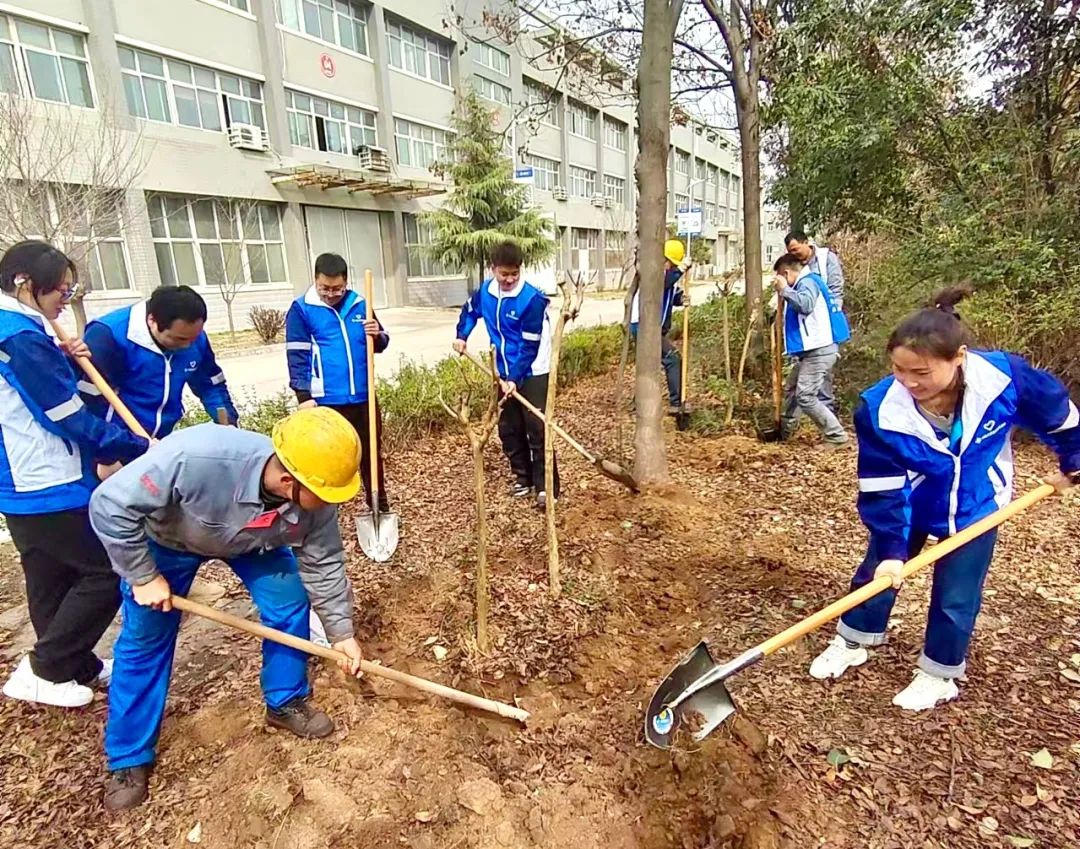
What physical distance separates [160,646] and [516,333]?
2.63 meters

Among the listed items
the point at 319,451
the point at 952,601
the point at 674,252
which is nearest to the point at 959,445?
the point at 952,601

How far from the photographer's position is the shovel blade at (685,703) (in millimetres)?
2180

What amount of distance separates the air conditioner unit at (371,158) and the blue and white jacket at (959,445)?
20.6 meters

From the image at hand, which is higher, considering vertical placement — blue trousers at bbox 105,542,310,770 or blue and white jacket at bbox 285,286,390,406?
blue and white jacket at bbox 285,286,390,406

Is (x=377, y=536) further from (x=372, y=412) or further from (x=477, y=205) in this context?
(x=477, y=205)

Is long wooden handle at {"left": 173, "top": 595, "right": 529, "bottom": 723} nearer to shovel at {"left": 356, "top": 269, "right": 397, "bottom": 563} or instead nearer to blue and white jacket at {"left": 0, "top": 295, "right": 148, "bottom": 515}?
blue and white jacket at {"left": 0, "top": 295, "right": 148, "bottom": 515}

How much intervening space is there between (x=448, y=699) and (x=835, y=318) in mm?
3971

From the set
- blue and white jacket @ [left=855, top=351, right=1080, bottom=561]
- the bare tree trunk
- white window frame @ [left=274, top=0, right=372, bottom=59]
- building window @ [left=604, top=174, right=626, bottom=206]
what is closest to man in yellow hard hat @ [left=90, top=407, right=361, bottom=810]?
blue and white jacket @ [left=855, top=351, right=1080, bottom=561]

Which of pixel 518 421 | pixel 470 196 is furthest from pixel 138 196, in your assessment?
pixel 518 421

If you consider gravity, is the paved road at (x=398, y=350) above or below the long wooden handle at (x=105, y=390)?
below

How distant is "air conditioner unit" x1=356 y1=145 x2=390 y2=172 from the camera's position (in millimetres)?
20188

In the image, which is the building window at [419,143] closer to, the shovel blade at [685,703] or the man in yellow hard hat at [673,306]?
the man in yellow hard hat at [673,306]

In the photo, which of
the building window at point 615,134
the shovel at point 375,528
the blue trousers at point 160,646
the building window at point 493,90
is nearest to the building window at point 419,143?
the building window at point 493,90

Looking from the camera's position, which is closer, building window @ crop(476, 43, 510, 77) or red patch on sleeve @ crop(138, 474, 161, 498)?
red patch on sleeve @ crop(138, 474, 161, 498)
